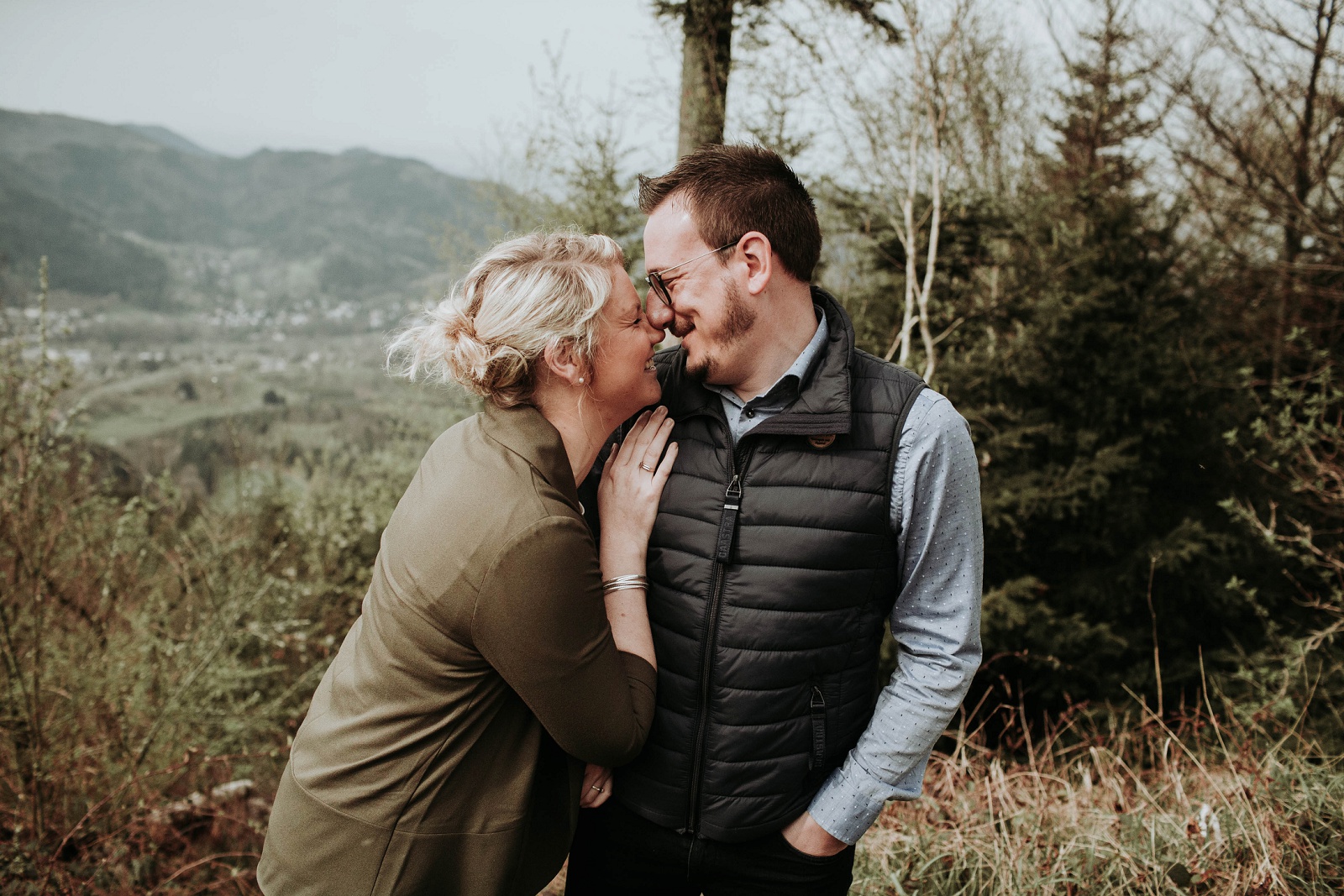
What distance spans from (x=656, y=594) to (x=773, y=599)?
265 millimetres

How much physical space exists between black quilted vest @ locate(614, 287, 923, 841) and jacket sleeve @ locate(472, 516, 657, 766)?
257 millimetres

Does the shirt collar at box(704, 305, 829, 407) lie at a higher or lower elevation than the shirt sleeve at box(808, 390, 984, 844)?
higher

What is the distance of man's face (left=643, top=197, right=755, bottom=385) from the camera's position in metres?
1.77

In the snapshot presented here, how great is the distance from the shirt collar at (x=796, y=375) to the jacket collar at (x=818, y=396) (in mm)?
11

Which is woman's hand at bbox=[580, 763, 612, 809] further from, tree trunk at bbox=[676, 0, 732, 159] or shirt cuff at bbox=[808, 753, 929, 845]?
tree trunk at bbox=[676, 0, 732, 159]

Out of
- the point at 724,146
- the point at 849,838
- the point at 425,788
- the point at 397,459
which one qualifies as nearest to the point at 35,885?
the point at 425,788

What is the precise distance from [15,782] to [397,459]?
639 cm

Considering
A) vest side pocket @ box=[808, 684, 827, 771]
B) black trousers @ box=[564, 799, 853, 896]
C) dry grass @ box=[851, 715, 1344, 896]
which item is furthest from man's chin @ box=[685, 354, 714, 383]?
dry grass @ box=[851, 715, 1344, 896]

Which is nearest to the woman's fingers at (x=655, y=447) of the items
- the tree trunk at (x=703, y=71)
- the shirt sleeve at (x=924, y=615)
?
the shirt sleeve at (x=924, y=615)

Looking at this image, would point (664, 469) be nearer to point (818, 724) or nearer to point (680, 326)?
Answer: point (680, 326)

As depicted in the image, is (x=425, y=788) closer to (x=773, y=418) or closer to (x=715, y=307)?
(x=773, y=418)

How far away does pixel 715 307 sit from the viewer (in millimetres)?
1771

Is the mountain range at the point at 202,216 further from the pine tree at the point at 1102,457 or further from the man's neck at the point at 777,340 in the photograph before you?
the man's neck at the point at 777,340

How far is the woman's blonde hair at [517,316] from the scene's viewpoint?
1.56 meters
